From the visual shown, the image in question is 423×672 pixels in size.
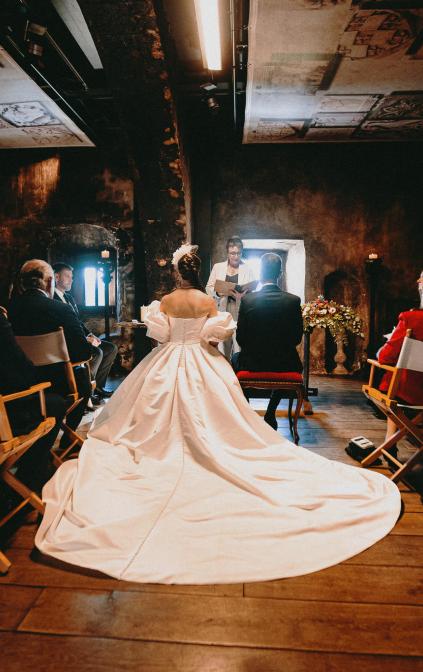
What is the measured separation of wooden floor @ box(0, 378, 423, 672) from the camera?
1.36 meters

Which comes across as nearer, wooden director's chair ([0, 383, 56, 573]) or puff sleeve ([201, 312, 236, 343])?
wooden director's chair ([0, 383, 56, 573])

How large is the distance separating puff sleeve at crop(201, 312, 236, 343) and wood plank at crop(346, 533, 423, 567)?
1.83 m

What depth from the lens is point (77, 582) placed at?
175 centimetres

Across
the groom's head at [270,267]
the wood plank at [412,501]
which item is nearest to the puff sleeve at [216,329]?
the groom's head at [270,267]

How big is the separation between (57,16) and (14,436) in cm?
517

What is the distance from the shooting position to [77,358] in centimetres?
327

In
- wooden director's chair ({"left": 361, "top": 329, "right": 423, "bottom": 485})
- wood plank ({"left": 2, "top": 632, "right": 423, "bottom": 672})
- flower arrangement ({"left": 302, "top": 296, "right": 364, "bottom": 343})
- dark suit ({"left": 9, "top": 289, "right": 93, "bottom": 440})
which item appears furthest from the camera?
flower arrangement ({"left": 302, "top": 296, "right": 364, "bottom": 343})

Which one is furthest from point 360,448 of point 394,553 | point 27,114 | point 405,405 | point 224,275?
point 27,114

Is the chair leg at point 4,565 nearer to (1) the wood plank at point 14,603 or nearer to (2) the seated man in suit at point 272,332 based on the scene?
(1) the wood plank at point 14,603

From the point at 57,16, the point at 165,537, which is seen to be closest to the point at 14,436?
the point at 165,537

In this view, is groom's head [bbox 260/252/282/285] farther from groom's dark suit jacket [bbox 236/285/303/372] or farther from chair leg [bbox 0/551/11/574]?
chair leg [bbox 0/551/11/574]

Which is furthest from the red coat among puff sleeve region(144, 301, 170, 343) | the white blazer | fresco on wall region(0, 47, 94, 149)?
fresco on wall region(0, 47, 94, 149)

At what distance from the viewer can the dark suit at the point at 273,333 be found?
144 inches

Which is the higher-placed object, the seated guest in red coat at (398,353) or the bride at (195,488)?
the seated guest in red coat at (398,353)
